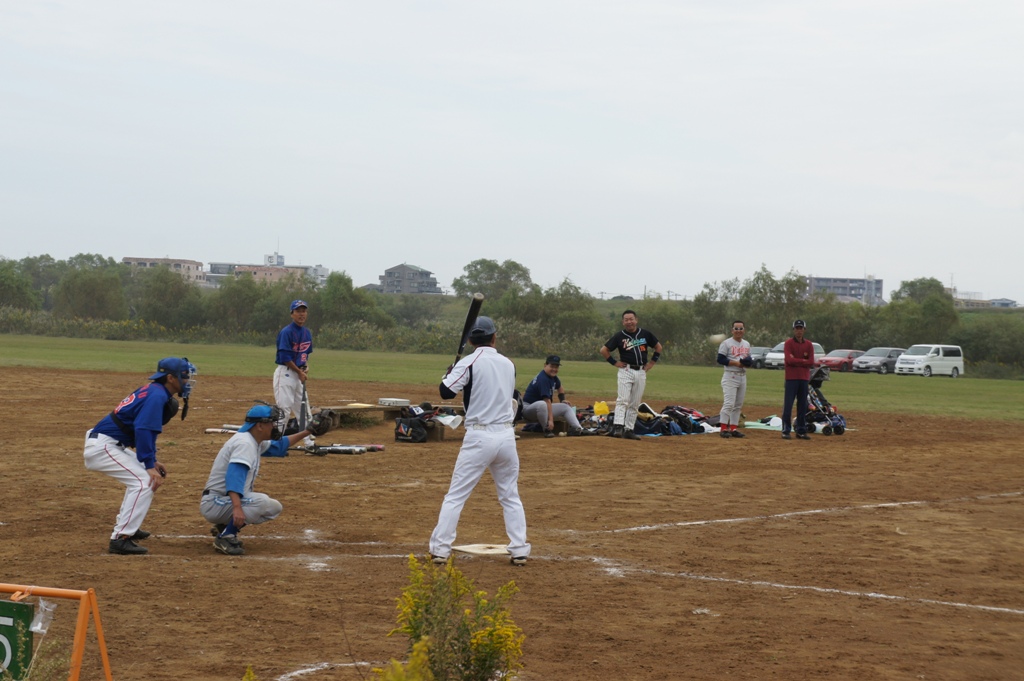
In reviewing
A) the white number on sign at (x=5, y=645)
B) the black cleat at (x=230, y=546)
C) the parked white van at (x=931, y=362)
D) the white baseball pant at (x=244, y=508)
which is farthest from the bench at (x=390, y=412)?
the parked white van at (x=931, y=362)

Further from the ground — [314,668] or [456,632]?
[456,632]

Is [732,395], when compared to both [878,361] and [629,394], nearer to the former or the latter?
[629,394]

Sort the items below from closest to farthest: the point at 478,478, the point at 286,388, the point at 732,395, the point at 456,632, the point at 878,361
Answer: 1. the point at 456,632
2. the point at 478,478
3. the point at 286,388
4. the point at 732,395
5. the point at 878,361

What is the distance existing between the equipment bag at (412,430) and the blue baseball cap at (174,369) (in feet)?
28.6

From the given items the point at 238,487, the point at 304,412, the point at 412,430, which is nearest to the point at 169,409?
the point at 238,487

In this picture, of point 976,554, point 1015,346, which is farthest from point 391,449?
point 1015,346

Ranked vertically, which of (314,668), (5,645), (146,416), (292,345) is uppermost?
(292,345)

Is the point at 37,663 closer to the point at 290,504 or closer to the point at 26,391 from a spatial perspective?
the point at 290,504

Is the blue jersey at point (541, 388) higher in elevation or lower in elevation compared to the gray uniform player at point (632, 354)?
lower

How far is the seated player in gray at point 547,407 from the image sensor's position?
1777 cm

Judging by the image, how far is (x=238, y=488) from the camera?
8578 mm

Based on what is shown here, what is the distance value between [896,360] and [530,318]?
96.3 feet

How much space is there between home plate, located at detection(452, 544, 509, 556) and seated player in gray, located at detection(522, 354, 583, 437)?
843 cm

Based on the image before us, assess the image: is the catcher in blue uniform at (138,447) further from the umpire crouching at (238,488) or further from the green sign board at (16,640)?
the green sign board at (16,640)
